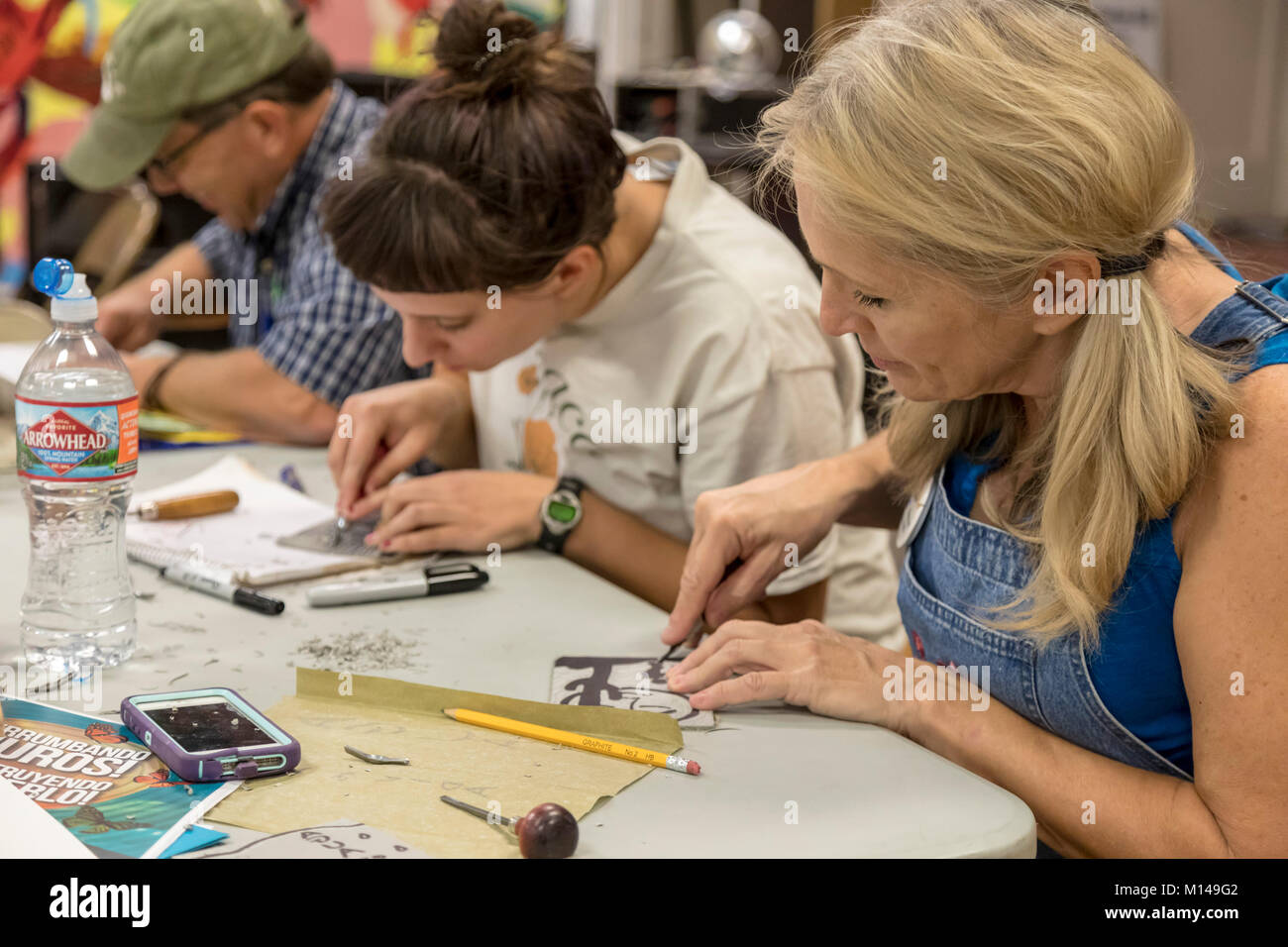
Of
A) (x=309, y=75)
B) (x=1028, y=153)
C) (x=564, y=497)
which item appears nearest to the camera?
(x=1028, y=153)

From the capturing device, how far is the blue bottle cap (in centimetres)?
98

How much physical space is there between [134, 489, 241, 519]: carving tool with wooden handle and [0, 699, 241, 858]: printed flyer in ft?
1.59

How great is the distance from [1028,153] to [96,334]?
80 cm

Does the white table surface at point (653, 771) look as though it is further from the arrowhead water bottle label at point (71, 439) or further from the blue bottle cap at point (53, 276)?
the blue bottle cap at point (53, 276)

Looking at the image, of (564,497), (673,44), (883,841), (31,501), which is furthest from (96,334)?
(673,44)

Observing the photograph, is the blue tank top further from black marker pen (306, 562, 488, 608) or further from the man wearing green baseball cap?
the man wearing green baseball cap

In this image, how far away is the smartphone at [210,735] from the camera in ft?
2.73

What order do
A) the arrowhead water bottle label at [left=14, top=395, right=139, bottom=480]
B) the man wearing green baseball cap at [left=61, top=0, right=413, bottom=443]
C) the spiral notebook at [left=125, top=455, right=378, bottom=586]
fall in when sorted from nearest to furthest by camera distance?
the arrowhead water bottle label at [left=14, top=395, right=139, bottom=480], the spiral notebook at [left=125, top=455, right=378, bottom=586], the man wearing green baseball cap at [left=61, top=0, right=413, bottom=443]

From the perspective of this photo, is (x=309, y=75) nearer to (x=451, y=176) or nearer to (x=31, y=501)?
(x=451, y=176)

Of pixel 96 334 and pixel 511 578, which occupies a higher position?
pixel 96 334

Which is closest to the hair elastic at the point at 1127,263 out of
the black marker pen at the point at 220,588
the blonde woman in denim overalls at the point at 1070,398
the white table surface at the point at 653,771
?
the blonde woman in denim overalls at the point at 1070,398

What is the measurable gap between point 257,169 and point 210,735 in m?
1.49

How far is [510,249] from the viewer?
1.35 metres

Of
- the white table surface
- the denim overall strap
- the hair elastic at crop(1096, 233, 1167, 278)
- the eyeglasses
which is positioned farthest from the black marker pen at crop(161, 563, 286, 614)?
the eyeglasses
